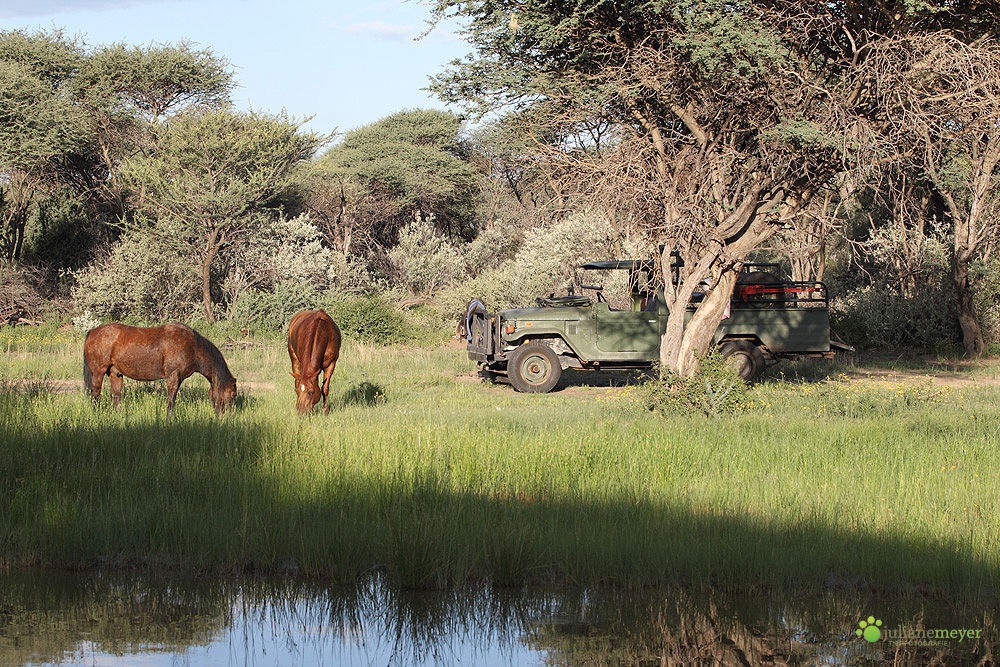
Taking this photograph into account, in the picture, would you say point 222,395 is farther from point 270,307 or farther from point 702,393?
point 270,307

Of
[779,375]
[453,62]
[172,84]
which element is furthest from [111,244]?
[779,375]

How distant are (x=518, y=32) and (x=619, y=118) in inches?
92.1

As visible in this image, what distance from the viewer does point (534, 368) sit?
624 inches

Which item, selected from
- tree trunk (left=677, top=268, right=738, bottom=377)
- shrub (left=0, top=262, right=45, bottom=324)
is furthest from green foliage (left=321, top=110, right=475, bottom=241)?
tree trunk (left=677, top=268, right=738, bottom=377)

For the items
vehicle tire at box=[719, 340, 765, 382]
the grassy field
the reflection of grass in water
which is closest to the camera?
the grassy field

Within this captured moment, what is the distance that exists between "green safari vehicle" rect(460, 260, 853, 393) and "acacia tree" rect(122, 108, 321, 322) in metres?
11.6

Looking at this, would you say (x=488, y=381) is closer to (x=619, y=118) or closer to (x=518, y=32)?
(x=619, y=118)

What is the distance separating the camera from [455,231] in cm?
3597

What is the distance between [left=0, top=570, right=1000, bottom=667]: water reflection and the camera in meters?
4.79

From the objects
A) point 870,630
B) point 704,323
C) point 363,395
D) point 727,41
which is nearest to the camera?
point 870,630

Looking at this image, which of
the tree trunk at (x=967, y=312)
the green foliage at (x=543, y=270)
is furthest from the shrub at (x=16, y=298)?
the tree trunk at (x=967, y=312)

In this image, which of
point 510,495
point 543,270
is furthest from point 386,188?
point 510,495

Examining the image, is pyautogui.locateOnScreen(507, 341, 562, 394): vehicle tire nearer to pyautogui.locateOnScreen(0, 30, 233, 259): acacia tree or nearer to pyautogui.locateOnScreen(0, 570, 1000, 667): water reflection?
pyautogui.locateOnScreen(0, 570, 1000, 667): water reflection

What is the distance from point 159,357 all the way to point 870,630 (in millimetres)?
8517
